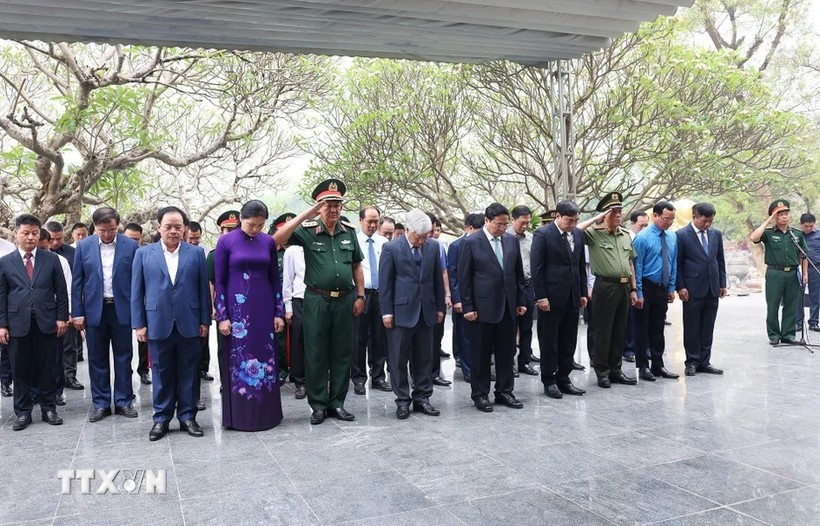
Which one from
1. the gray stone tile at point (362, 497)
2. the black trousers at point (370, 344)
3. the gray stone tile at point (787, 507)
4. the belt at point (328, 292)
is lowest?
the gray stone tile at point (362, 497)

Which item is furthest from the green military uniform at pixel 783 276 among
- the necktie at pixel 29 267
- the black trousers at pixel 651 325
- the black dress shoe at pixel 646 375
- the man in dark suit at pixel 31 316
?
the necktie at pixel 29 267

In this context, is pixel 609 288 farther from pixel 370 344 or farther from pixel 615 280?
pixel 370 344

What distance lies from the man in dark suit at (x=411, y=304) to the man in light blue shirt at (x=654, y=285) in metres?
2.13

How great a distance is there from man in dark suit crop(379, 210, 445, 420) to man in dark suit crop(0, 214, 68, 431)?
2348 millimetres

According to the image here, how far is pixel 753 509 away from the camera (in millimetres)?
2734

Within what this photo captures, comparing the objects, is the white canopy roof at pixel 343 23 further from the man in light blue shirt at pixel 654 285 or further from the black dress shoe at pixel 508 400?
the black dress shoe at pixel 508 400

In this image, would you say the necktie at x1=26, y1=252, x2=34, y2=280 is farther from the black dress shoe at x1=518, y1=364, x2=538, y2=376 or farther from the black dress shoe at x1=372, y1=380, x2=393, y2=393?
the black dress shoe at x1=518, y1=364, x2=538, y2=376

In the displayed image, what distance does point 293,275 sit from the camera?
17.8 feet

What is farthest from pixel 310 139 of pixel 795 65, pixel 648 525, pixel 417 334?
pixel 795 65

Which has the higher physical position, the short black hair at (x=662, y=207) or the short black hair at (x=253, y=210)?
the short black hair at (x=662, y=207)

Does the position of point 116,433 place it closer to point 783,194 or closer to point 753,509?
point 753,509

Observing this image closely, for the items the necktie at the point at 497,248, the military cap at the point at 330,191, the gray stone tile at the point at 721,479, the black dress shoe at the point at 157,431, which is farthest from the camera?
the necktie at the point at 497,248

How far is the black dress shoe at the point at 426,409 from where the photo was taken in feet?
14.8

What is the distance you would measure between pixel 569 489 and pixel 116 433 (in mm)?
2908
